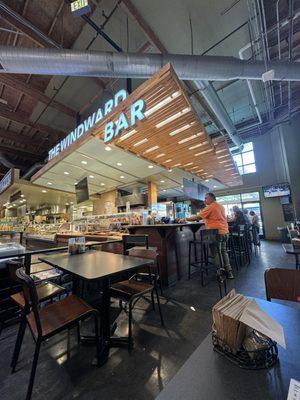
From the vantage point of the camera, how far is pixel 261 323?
2.30 feet

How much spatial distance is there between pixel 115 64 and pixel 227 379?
15.0 ft

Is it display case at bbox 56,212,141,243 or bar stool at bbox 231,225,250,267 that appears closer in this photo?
bar stool at bbox 231,225,250,267

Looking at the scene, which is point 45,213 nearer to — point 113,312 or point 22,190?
point 22,190

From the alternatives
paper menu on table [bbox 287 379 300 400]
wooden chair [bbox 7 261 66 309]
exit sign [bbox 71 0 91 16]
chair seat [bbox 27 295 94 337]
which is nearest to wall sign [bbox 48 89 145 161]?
exit sign [bbox 71 0 91 16]

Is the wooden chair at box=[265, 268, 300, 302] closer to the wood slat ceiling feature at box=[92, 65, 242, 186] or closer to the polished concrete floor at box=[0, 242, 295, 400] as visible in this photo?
the polished concrete floor at box=[0, 242, 295, 400]

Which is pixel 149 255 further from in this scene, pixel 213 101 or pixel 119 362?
pixel 213 101

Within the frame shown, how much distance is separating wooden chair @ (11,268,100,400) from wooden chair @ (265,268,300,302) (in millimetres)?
1491

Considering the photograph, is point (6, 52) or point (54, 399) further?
point (6, 52)

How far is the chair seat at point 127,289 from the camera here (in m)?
2.08

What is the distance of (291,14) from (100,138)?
4.61 metres

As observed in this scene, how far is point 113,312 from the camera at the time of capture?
270 centimetres

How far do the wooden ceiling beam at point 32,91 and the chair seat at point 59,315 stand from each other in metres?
6.40

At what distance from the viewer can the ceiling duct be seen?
3469 millimetres

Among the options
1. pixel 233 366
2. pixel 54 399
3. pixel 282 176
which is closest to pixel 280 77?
pixel 233 366
